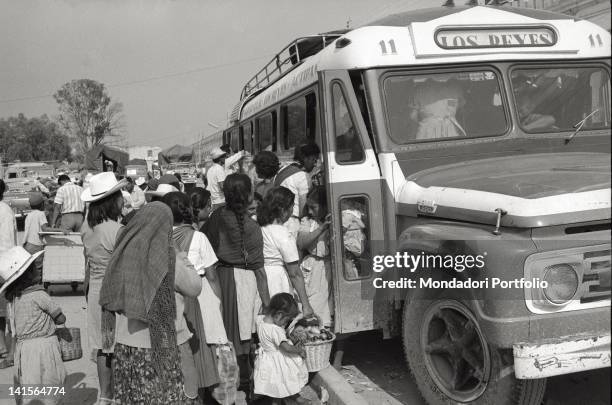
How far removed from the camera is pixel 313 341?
507 centimetres

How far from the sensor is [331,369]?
5566mm

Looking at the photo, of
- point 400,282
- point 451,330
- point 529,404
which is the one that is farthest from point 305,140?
point 529,404

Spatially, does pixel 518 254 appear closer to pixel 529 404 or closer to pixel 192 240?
pixel 529 404

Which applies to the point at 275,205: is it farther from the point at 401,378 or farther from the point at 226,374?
the point at 401,378

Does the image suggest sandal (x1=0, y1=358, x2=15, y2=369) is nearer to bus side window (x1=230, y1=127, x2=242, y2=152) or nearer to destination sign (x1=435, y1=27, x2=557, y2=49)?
destination sign (x1=435, y1=27, x2=557, y2=49)

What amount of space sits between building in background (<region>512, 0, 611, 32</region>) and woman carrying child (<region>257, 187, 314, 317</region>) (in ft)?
8.80

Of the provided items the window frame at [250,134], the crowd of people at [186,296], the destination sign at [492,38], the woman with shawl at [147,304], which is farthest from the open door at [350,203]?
the window frame at [250,134]

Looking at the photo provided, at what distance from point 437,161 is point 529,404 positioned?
200cm

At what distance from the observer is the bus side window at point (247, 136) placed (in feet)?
36.7

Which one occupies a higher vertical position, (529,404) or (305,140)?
(305,140)

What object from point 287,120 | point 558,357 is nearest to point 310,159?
point 287,120

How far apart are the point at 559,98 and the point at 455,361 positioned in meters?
2.48

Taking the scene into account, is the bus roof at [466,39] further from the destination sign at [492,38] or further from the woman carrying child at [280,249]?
the woman carrying child at [280,249]

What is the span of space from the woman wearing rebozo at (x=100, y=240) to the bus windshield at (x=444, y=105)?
2221mm
